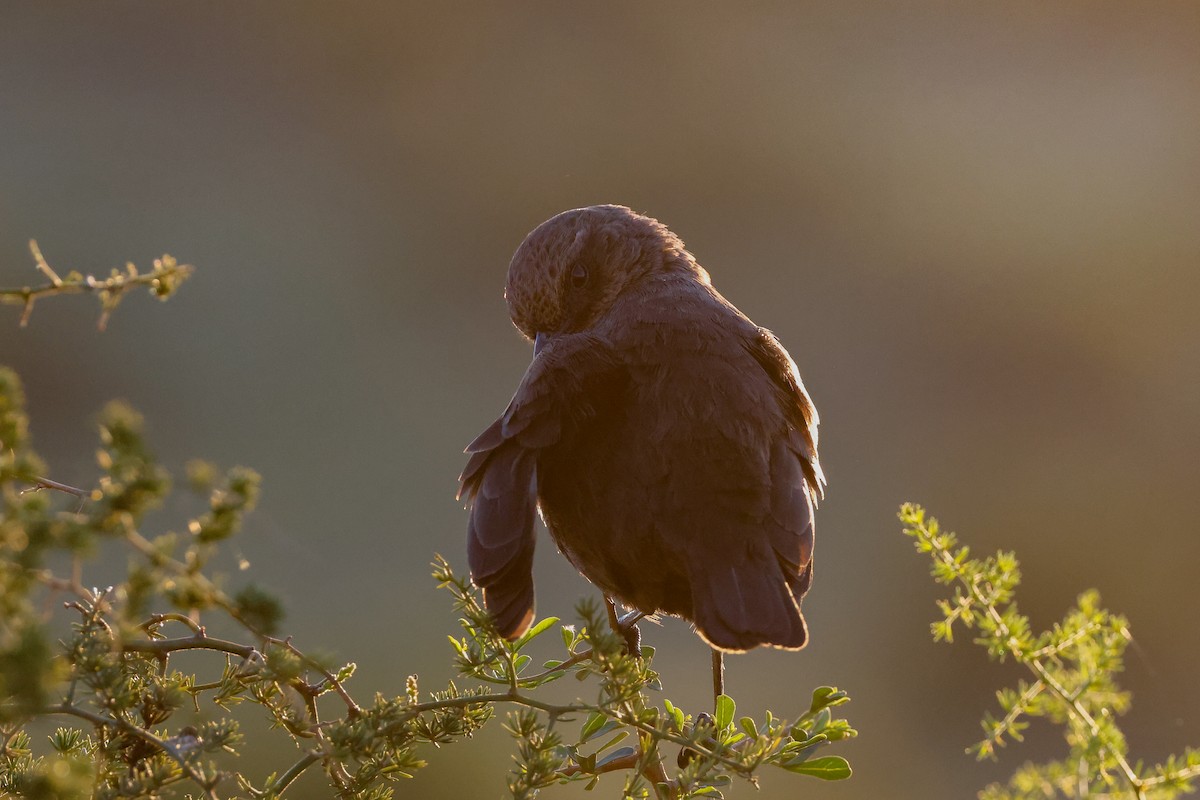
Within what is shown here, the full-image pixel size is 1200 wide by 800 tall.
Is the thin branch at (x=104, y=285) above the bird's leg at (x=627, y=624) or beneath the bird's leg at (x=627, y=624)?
beneath

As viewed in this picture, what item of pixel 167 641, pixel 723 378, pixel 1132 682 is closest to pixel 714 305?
pixel 723 378

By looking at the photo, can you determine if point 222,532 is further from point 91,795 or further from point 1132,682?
point 1132,682

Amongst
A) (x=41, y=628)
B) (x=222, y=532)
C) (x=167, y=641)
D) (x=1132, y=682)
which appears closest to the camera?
(x=41, y=628)

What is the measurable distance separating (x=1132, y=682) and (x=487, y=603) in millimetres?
10555

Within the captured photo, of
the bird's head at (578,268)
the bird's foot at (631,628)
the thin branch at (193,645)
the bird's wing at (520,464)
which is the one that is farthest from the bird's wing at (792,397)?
the thin branch at (193,645)

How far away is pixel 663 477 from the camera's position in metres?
2.59

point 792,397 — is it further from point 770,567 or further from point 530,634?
point 530,634

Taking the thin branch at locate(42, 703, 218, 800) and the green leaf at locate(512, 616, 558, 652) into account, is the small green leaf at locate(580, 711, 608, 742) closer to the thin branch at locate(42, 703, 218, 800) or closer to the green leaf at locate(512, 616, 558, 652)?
the green leaf at locate(512, 616, 558, 652)

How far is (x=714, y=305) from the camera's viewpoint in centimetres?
315

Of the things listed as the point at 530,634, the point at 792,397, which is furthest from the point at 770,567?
the point at 792,397

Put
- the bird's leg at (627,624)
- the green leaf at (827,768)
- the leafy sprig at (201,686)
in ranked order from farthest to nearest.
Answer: the bird's leg at (627,624)
the green leaf at (827,768)
the leafy sprig at (201,686)

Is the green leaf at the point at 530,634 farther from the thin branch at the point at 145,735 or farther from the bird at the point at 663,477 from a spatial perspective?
the thin branch at the point at 145,735

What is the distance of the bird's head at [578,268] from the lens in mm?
3740

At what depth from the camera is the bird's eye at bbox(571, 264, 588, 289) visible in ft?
12.4
